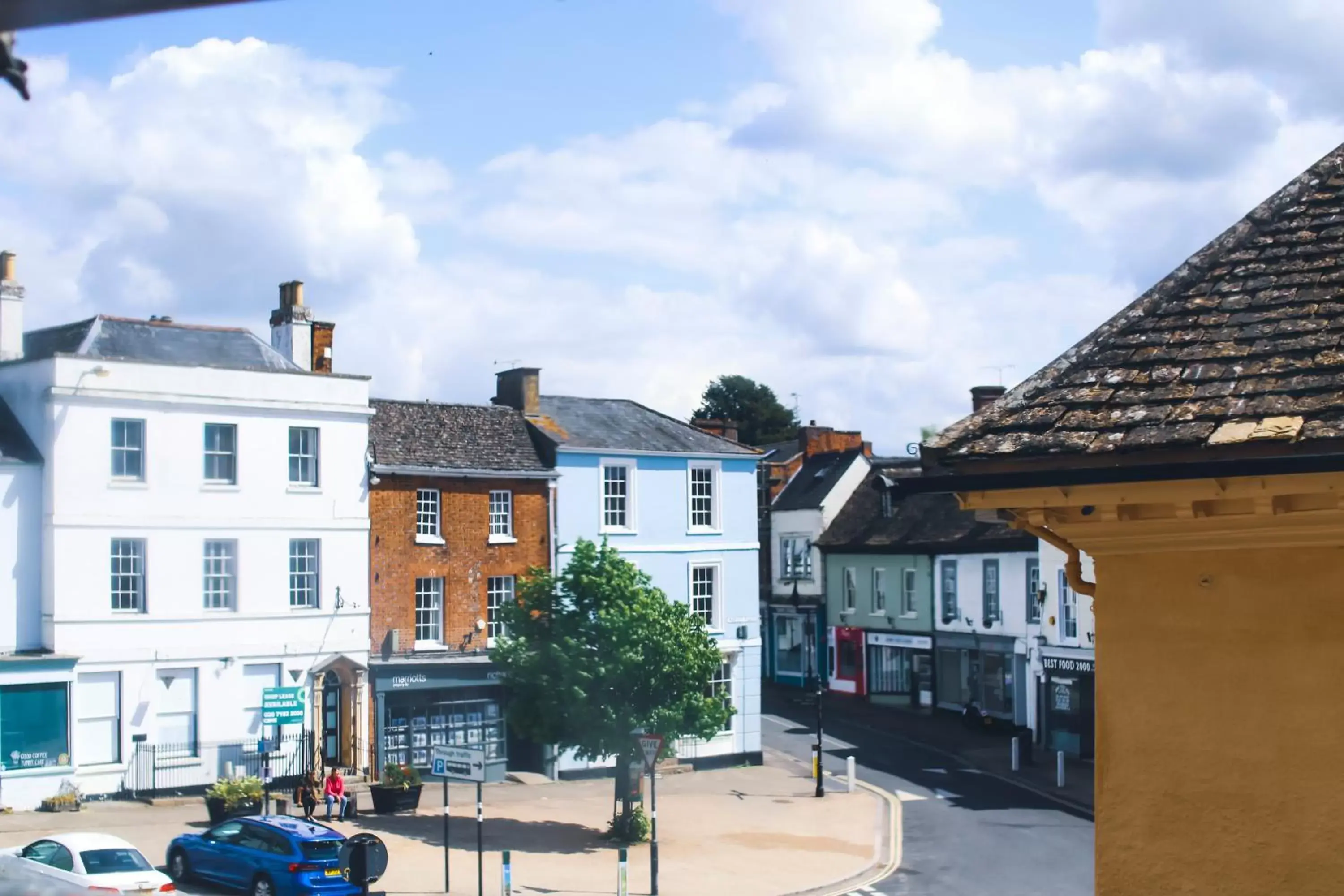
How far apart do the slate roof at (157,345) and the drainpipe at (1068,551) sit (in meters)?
29.3

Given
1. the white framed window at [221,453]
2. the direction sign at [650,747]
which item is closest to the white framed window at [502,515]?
the white framed window at [221,453]

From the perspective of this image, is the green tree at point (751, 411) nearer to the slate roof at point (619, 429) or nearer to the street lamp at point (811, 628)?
the street lamp at point (811, 628)

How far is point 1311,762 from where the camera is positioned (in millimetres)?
6492

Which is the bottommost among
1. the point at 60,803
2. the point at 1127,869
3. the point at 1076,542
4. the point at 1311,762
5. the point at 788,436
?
the point at 60,803

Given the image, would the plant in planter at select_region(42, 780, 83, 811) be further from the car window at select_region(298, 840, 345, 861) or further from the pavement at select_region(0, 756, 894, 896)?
the car window at select_region(298, 840, 345, 861)

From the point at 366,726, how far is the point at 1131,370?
31.5 metres

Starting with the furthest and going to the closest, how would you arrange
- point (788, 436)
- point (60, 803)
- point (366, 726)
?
point (788, 436)
point (366, 726)
point (60, 803)

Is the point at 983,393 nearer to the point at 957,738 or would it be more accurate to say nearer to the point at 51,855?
the point at 957,738

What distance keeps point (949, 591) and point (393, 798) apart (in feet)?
81.0

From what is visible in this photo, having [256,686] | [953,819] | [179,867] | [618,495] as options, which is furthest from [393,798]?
[953,819]

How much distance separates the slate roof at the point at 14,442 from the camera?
31.9m

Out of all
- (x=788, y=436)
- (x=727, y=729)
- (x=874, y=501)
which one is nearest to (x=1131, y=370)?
(x=727, y=729)

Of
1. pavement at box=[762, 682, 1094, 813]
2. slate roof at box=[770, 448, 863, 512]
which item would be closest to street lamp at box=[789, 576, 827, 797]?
pavement at box=[762, 682, 1094, 813]

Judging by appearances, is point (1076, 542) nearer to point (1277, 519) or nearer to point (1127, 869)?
point (1277, 519)
